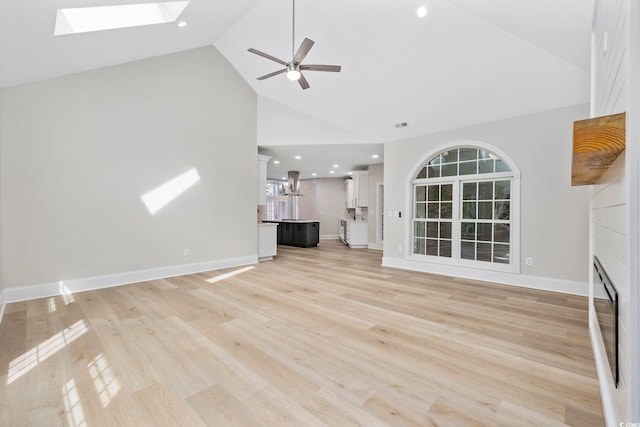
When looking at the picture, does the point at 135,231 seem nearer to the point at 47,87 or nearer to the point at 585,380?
the point at 47,87

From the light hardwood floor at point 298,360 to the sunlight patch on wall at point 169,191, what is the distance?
59.4 inches

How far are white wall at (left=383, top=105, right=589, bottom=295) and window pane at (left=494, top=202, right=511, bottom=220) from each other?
0.26 m

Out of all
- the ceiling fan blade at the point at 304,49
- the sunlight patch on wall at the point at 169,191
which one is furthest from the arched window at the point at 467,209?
the sunlight patch on wall at the point at 169,191

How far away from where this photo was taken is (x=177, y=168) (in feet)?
16.1

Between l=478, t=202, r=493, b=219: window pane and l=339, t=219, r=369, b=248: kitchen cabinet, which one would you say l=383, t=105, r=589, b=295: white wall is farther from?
l=339, t=219, r=369, b=248: kitchen cabinet

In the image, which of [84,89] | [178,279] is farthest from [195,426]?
[84,89]

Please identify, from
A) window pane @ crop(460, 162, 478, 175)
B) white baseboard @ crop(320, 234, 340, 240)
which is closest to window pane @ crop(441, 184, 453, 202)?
window pane @ crop(460, 162, 478, 175)

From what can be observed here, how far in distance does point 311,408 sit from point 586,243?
4290 millimetres

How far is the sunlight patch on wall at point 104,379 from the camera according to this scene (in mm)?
1732

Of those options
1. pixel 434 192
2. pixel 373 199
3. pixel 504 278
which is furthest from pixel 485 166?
pixel 373 199

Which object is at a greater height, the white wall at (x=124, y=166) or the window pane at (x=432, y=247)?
the white wall at (x=124, y=166)

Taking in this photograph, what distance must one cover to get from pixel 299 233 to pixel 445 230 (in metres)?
5.00

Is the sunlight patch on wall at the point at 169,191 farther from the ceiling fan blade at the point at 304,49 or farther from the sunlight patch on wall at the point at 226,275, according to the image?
the ceiling fan blade at the point at 304,49

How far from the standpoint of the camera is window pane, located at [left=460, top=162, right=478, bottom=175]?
489 centimetres
